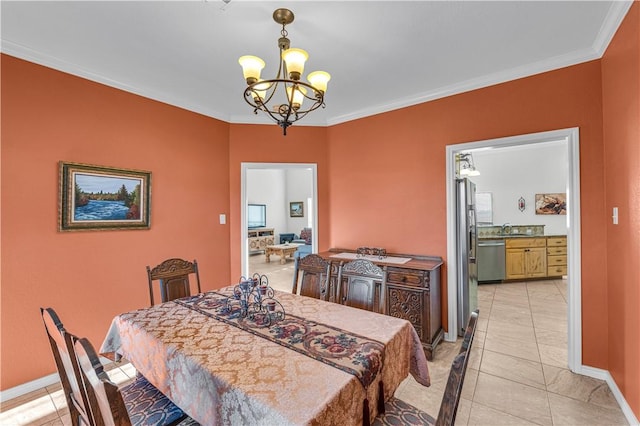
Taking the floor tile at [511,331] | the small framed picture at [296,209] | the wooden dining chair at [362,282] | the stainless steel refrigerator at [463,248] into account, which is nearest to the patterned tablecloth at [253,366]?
the wooden dining chair at [362,282]

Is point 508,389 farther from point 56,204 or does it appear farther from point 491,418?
point 56,204

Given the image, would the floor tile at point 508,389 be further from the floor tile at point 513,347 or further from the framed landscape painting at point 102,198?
the framed landscape painting at point 102,198

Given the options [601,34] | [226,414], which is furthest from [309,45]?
[226,414]

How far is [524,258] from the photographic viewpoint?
18.1ft

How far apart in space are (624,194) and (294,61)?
2.37 metres

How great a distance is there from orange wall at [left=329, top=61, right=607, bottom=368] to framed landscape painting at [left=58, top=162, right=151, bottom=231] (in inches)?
91.3

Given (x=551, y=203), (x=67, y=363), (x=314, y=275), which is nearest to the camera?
(x=67, y=363)

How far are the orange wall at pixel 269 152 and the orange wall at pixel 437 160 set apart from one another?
15 centimetres

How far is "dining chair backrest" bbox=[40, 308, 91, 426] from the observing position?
1039 mm

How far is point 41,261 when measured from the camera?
7.77ft

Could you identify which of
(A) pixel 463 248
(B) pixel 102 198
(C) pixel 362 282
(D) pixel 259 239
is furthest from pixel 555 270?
(D) pixel 259 239

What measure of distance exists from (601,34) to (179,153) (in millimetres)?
4013

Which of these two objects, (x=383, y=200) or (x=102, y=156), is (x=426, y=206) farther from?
(x=102, y=156)

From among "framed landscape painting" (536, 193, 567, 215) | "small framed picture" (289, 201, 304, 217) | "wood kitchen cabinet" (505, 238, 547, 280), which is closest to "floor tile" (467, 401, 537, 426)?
"wood kitchen cabinet" (505, 238, 547, 280)
